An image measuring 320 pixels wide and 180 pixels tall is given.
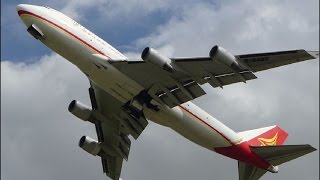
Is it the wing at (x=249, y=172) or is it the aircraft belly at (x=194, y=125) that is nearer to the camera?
the aircraft belly at (x=194, y=125)

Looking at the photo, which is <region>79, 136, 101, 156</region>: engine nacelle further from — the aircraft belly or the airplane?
the aircraft belly

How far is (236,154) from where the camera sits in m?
48.8

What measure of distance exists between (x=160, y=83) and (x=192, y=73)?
2962 mm

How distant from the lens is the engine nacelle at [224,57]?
38.4 metres

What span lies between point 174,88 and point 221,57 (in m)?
6.35

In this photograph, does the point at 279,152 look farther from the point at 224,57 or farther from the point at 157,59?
the point at 157,59

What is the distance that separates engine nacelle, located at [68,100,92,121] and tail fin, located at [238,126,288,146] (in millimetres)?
11622

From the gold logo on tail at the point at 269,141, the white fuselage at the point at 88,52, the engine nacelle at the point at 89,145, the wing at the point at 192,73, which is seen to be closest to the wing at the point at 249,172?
the gold logo on tail at the point at 269,141

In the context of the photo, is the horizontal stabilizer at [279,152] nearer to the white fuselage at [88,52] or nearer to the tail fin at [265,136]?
the tail fin at [265,136]

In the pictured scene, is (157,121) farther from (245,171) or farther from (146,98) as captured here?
(245,171)

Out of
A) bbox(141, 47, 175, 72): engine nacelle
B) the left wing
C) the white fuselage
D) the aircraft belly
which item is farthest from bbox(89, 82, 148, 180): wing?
bbox(141, 47, 175, 72): engine nacelle

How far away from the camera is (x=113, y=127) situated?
51719mm

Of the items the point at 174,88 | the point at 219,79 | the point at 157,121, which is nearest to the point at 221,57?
the point at 219,79

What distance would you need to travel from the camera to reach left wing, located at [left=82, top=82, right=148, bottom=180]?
48.3 meters
